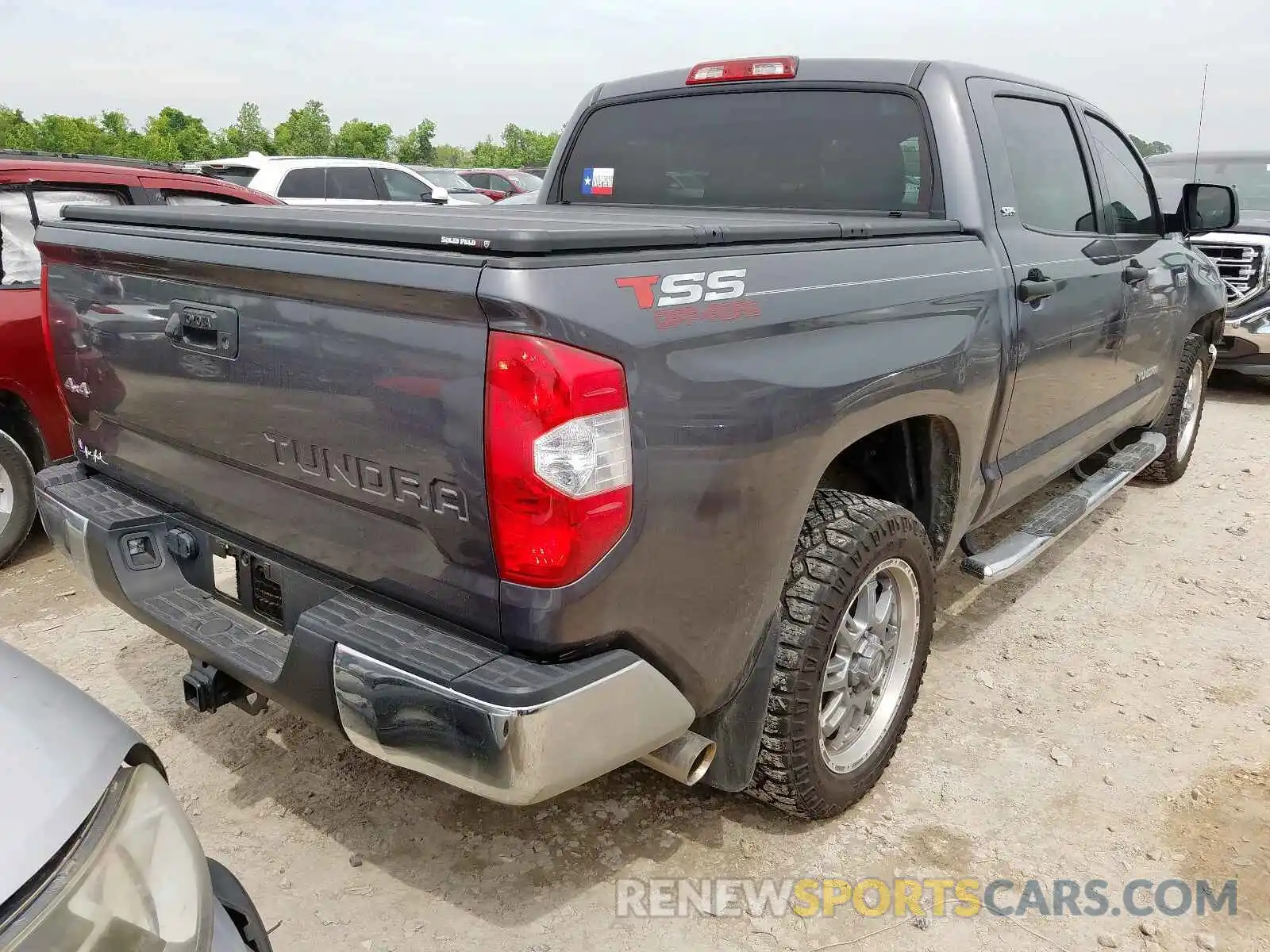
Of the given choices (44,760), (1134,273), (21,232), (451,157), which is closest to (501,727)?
(44,760)

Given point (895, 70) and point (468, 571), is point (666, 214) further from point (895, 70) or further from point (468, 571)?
point (468, 571)

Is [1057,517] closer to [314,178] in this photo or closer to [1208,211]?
[1208,211]

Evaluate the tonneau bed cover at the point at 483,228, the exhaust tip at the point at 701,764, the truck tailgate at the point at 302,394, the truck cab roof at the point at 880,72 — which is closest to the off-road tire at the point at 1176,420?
the truck cab roof at the point at 880,72

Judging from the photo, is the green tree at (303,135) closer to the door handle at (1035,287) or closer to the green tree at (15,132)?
the green tree at (15,132)

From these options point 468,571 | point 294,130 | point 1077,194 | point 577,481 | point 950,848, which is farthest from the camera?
point 294,130

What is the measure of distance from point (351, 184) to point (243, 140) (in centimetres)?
4059

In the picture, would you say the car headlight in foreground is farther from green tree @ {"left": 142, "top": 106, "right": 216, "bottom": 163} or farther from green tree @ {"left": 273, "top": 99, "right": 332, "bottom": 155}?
green tree @ {"left": 273, "top": 99, "right": 332, "bottom": 155}

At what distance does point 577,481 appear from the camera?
1761 mm

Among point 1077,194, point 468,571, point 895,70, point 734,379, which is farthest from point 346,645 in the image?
point 1077,194

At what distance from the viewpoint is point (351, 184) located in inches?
451

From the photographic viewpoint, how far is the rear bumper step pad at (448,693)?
1778 mm

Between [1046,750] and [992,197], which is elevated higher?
[992,197]

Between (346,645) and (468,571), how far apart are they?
11.3 inches

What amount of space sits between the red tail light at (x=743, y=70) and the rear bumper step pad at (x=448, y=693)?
246 centimetres
